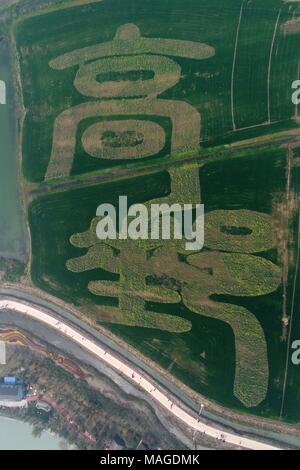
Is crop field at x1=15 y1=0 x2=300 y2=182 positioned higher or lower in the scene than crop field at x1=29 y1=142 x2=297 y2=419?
higher

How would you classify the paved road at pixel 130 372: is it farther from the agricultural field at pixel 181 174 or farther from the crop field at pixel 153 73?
the crop field at pixel 153 73

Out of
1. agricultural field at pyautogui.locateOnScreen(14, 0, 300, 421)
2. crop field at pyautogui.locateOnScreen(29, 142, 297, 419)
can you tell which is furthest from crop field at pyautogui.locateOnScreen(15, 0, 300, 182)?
crop field at pyautogui.locateOnScreen(29, 142, 297, 419)

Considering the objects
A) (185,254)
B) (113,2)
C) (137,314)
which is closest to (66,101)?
(113,2)

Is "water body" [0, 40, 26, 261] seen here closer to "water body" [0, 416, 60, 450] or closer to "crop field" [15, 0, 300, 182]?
"crop field" [15, 0, 300, 182]

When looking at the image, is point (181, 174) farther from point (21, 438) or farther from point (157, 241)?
point (21, 438)

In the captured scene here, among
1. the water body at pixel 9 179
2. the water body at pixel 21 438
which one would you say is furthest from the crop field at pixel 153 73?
the water body at pixel 21 438

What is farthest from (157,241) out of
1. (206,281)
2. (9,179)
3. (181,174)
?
(9,179)

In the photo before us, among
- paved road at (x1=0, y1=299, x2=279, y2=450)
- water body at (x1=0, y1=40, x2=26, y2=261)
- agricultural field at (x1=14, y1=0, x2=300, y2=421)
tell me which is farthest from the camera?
water body at (x1=0, y1=40, x2=26, y2=261)

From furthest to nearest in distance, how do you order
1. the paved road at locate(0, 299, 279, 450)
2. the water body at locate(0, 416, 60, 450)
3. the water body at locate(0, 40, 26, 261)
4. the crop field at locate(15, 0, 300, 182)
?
the water body at locate(0, 40, 26, 261), the water body at locate(0, 416, 60, 450), the paved road at locate(0, 299, 279, 450), the crop field at locate(15, 0, 300, 182)
